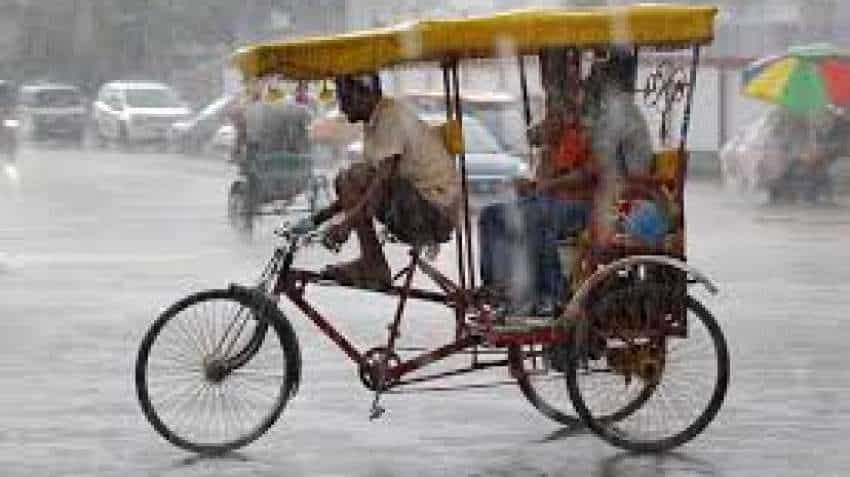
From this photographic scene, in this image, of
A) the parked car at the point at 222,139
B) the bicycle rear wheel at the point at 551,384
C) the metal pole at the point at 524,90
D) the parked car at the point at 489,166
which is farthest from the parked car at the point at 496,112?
the bicycle rear wheel at the point at 551,384

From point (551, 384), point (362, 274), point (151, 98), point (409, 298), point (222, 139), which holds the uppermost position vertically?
point (362, 274)

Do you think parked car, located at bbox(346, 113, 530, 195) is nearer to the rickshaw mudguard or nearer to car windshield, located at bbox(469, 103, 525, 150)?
car windshield, located at bbox(469, 103, 525, 150)

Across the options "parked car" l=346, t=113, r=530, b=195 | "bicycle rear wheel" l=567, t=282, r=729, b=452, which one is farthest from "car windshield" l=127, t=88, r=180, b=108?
"bicycle rear wheel" l=567, t=282, r=729, b=452

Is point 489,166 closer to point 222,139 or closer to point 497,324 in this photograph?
point 222,139

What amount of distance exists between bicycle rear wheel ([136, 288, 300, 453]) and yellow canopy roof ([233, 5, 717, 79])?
1.07 meters

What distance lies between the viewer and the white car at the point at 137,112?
5497cm

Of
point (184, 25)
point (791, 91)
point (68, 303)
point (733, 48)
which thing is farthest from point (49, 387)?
point (184, 25)

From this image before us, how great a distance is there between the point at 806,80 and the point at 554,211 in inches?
952

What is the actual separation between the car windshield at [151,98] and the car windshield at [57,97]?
3523 mm

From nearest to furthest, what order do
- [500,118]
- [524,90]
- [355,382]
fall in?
[524,90]
[355,382]
[500,118]

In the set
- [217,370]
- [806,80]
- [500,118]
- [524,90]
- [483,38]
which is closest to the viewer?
[483,38]

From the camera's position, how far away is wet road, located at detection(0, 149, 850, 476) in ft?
29.0

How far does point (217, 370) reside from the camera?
30.1 ft

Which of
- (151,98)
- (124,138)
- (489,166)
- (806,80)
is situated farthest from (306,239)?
(151,98)
